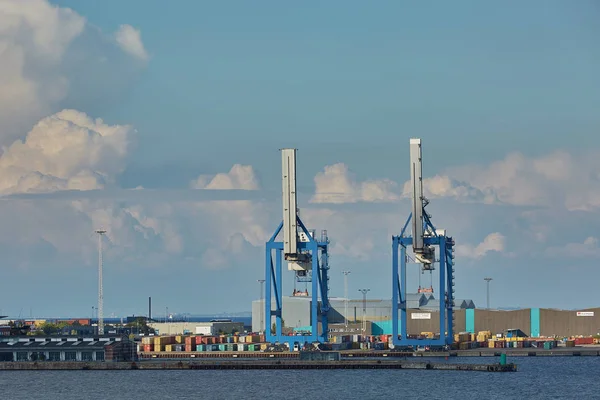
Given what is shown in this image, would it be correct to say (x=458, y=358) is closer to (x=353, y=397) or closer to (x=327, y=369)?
(x=327, y=369)

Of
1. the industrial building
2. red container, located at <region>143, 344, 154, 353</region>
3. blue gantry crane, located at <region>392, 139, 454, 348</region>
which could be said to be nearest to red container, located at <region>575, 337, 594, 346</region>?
blue gantry crane, located at <region>392, 139, 454, 348</region>

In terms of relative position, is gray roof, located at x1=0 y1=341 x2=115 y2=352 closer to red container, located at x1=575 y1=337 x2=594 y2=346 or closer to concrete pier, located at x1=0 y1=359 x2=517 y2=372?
concrete pier, located at x1=0 y1=359 x2=517 y2=372

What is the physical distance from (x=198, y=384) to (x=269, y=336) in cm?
3925

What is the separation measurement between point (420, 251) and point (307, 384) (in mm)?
43449

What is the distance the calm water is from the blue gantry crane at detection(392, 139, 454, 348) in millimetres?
20616

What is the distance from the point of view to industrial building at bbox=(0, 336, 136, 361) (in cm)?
15525

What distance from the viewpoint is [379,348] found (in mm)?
181375

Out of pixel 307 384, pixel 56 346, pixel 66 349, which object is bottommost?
pixel 307 384

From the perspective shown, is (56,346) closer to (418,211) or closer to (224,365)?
(224,365)

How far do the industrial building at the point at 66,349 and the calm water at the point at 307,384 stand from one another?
701 cm

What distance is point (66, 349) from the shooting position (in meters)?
156

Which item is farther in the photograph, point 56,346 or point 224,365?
point 56,346

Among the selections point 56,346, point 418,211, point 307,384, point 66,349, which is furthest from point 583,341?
point 56,346

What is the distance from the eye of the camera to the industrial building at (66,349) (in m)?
155
